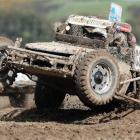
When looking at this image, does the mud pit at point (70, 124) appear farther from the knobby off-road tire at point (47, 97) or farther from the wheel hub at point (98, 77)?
the wheel hub at point (98, 77)

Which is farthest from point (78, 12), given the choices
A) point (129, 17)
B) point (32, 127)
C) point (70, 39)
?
point (32, 127)

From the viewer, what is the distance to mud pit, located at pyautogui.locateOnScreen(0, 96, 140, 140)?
12.0 meters

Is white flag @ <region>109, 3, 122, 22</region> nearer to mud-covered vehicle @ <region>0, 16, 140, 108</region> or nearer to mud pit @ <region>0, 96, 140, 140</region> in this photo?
mud-covered vehicle @ <region>0, 16, 140, 108</region>

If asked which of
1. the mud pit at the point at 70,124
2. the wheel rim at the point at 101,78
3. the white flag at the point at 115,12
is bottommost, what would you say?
the mud pit at the point at 70,124

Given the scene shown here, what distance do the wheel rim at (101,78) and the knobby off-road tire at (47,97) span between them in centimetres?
206

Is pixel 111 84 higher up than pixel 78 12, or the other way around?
pixel 78 12

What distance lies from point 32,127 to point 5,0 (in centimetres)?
531

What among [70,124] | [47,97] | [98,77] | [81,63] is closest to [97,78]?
[98,77]

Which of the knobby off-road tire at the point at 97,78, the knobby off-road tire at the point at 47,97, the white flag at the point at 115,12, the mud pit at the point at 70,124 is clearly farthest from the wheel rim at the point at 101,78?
the knobby off-road tire at the point at 47,97

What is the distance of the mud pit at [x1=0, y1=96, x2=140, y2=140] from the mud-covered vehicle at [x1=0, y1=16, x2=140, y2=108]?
1.26 ft

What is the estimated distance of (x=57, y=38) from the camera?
15281 millimetres

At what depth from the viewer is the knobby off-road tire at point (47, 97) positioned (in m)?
15.9

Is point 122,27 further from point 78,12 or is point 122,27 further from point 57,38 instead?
point 78,12

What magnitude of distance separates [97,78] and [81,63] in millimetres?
485
